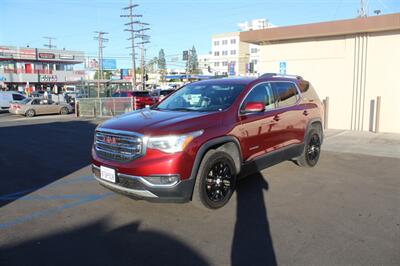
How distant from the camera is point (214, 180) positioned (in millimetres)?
5316

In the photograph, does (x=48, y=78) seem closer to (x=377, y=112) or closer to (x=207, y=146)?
(x=377, y=112)

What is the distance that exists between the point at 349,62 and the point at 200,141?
10.6m

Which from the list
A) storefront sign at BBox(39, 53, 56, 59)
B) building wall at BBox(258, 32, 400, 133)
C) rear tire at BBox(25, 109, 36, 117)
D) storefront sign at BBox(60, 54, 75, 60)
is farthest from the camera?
storefront sign at BBox(60, 54, 75, 60)

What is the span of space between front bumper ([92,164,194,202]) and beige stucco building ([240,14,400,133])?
34.3ft

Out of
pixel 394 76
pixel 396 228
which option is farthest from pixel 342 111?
pixel 396 228

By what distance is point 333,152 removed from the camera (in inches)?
386

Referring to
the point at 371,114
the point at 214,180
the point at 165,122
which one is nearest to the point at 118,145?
the point at 165,122

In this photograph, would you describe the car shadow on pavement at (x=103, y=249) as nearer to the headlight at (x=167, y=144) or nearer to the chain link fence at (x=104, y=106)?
the headlight at (x=167, y=144)

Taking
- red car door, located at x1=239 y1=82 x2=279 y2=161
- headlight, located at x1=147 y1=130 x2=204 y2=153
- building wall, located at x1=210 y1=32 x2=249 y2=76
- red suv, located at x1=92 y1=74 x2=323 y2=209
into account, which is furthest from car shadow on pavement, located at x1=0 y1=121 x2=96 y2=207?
building wall, located at x1=210 y1=32 x2=249 y2=76

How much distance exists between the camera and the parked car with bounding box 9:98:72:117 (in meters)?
26.3

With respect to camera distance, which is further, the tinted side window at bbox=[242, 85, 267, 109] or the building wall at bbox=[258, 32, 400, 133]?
the building wall at bbox=[258, 32, 400, 133]

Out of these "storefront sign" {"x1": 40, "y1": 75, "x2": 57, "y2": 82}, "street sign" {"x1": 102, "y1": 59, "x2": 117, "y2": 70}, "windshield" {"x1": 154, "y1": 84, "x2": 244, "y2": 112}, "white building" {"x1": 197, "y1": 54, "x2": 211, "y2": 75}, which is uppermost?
"white building" {"x1": 197, "y1": 54, "x2": 211, "y2": 75}

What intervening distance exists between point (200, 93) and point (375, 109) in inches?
366

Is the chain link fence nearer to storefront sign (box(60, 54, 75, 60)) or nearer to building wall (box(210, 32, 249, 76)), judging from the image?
storefront sign (box(60, 54, 75, 60))
